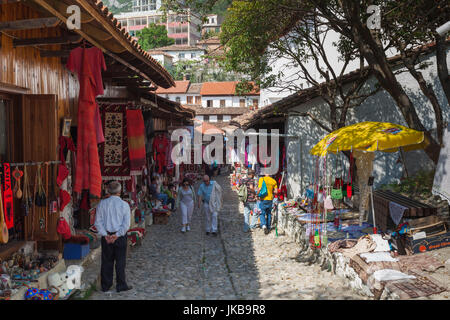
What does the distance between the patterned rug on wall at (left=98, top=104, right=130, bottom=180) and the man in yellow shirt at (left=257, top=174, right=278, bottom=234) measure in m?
4.38

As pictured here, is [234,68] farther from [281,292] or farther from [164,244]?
[281,292]

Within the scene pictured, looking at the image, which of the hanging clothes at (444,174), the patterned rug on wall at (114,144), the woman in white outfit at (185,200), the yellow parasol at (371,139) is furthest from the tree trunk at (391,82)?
the woman in white outfit at (185,200)

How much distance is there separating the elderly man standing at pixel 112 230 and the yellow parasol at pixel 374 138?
4.04m

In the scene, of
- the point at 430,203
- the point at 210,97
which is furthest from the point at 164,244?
the point at 210,97

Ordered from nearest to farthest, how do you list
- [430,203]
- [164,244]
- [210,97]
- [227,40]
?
[430,203]
[164,244]
[227,40]
[210,97]

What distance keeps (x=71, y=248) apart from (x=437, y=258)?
6.09 metres

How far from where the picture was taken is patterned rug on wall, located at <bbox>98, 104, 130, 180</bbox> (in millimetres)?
9086

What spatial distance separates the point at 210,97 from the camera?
56719 mm

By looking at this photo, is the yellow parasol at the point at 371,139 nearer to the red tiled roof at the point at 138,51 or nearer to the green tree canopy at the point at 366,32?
the green tree canopy at the point at 366,32

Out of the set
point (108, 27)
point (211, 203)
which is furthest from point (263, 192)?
point (108, 27)

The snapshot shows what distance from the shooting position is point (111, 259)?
6805 millimetres

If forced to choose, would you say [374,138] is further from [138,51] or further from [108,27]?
[108,27]

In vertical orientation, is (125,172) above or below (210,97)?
below

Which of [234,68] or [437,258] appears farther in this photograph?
[234,68]
